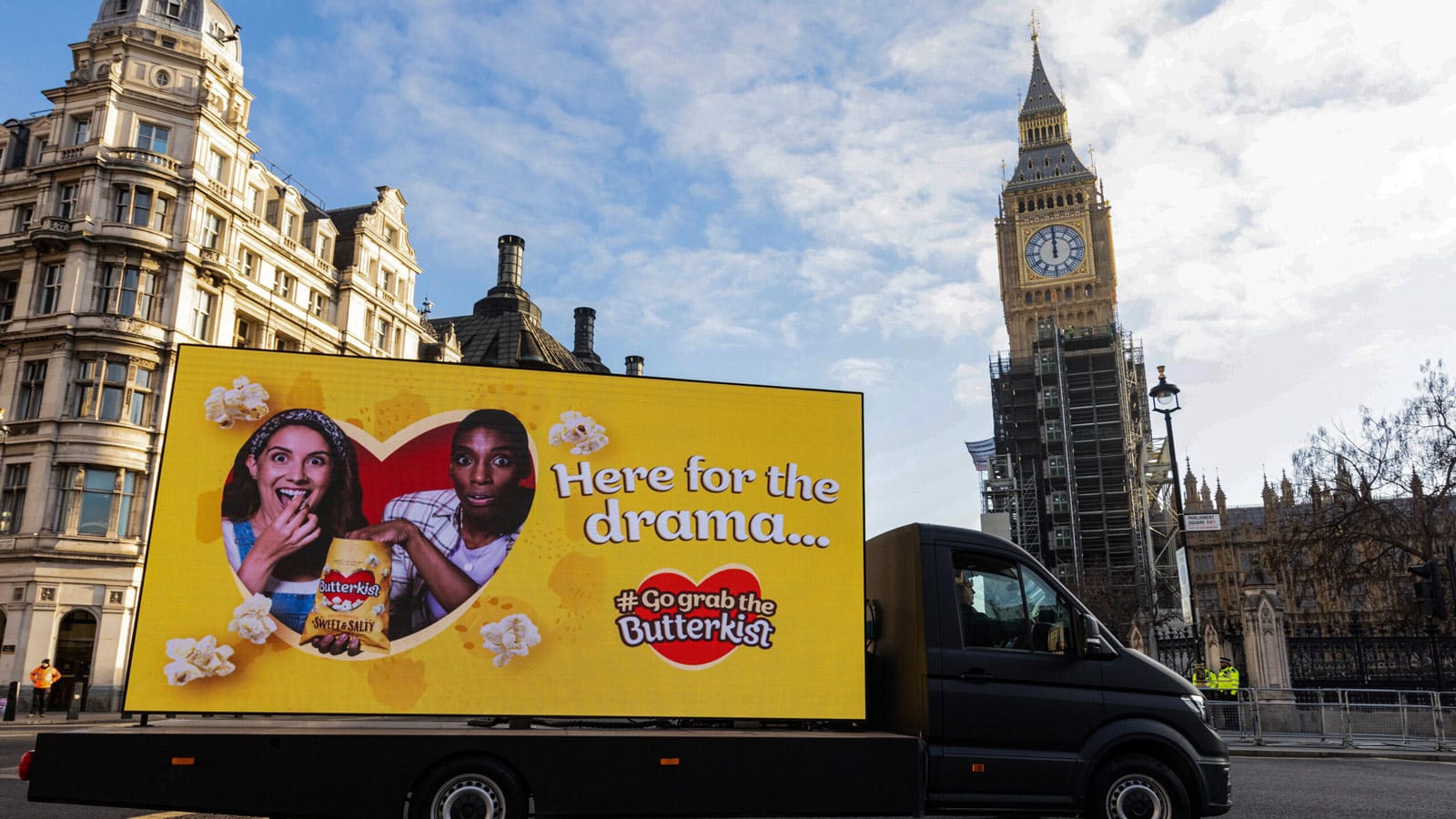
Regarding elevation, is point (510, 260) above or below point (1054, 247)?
below

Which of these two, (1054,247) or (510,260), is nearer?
(510,260)

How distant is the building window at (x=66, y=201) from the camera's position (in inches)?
1235

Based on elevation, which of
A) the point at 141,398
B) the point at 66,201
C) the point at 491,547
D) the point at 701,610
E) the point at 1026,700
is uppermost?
the point at 66,201

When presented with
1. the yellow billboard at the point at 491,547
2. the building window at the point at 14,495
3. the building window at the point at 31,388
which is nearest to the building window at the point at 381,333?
the building window at the point at 31,388

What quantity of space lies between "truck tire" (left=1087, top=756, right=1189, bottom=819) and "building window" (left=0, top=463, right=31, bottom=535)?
32.4 metres

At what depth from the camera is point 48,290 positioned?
31.0 m

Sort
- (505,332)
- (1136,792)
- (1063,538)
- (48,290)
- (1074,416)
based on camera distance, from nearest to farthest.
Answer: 1. (1136,792)
2. (48,290)
3. (505,332)
4. (1063,538)
5. (1074,416)

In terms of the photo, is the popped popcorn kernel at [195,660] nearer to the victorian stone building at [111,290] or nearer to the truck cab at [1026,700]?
the truck cab at [1026,700]

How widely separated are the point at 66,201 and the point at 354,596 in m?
31.7

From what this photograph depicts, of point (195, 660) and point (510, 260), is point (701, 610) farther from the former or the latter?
point (510, 260)

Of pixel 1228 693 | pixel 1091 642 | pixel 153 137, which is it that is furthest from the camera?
pixel 153 137

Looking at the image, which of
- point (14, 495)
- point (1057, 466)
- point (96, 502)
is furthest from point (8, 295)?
point (1057, 466)

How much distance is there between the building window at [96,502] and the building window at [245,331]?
6.69 meters

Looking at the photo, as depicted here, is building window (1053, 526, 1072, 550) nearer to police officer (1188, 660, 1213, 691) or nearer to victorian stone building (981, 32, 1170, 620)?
victorian stone building (981, 32, 1170, 620)
